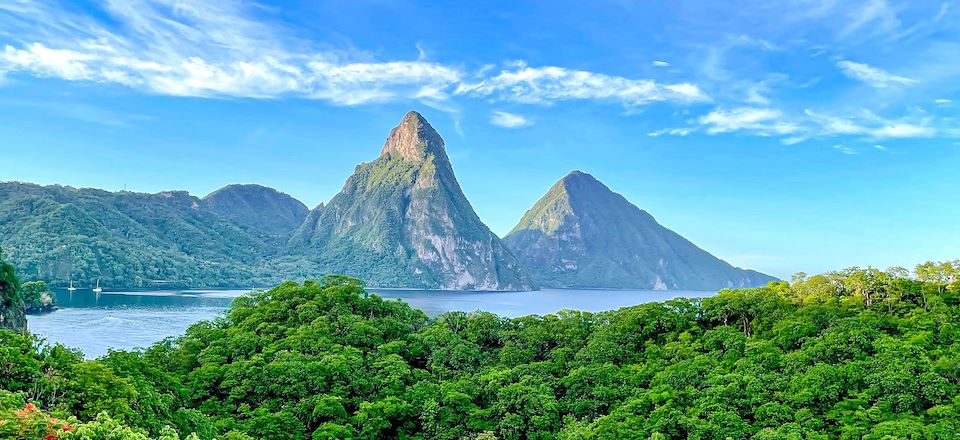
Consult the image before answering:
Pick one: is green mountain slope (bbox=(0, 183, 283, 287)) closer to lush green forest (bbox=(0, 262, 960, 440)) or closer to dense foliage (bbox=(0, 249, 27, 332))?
dense foliage (bbox=(0, 249, 27, 332))

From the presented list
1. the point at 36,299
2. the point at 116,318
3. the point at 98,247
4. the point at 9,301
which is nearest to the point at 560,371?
the point at 9,301

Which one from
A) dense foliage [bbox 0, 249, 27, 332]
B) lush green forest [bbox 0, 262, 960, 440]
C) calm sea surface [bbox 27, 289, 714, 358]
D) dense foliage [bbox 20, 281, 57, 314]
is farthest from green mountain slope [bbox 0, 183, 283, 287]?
lush green forest [bbox 0, 262, 960, 440]

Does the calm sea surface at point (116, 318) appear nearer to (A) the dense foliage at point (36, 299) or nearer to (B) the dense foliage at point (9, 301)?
(A) the dense foliage at point (36, 299)

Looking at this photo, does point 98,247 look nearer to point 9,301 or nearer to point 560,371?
point 9,301

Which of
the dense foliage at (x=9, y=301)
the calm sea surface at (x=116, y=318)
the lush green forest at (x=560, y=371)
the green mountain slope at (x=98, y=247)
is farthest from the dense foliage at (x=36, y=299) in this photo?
the lush green forest at (x=560, y=371)

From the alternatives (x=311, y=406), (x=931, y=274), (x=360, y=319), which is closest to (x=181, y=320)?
(x=360, y=319)

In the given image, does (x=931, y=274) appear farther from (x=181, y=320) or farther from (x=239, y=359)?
(x=181, y=320)

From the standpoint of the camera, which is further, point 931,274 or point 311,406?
point 931,274

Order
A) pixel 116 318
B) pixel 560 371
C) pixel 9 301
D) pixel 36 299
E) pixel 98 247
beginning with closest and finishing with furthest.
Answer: pixel 560 371 → pixel 9 301 → pixel 116 318 → pixel 36 299 → pixel 98 247
